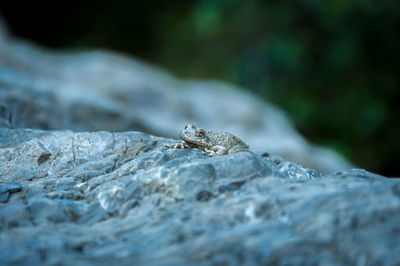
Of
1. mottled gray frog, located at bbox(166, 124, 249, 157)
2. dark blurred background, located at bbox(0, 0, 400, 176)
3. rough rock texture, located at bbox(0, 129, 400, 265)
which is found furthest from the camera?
dark blurred background, located at bbox(0, 0, 400, 176)

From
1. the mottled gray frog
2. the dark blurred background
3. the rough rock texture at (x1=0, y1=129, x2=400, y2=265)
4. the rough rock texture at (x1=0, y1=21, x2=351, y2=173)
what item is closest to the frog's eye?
the mottled gray frog

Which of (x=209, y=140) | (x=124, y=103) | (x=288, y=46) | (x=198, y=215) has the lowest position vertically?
(x=198, y=215)

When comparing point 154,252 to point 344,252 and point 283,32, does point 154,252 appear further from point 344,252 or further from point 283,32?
point 283,32

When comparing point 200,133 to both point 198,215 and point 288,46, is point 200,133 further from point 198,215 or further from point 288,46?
point 288,46

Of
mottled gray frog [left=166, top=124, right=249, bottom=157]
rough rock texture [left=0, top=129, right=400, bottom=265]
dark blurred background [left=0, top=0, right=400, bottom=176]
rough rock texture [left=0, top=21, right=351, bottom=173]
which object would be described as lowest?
rough rock texture [left=0, top=129, right=400, bottom=265]

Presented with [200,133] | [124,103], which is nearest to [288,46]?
[124,103]

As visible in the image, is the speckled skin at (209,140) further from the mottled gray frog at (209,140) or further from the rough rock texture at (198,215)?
the rough rock texture at (198,215)

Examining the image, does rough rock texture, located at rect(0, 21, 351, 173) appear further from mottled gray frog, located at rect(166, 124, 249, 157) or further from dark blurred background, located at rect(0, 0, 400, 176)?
dark blurred background, located at rect(0, 0, 400, 176)
